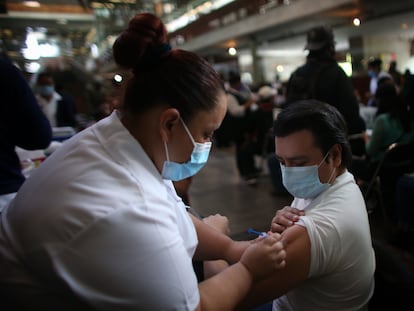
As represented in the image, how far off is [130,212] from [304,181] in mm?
615

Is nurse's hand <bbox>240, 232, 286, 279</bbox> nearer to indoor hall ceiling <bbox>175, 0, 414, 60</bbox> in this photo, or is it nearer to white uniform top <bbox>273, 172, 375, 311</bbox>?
white uniform top <bbox>273, 172, 375, 311</bbox>

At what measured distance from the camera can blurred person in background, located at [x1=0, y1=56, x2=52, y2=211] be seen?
53.5 inches

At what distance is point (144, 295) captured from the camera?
568 mm

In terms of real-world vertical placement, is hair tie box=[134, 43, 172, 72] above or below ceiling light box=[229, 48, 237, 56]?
below

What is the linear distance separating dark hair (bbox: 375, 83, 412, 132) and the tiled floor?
786 millimetres

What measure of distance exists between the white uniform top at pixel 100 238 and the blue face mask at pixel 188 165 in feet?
0.49

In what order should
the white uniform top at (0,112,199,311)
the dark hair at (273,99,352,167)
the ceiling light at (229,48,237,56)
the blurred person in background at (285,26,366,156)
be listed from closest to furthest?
the white uniform top at (0,112,199,311) → the dark hair at (273,99,352,167) → the blurred person in background at (285,26,366,156) → the ceiling light at (229,48,237,56)

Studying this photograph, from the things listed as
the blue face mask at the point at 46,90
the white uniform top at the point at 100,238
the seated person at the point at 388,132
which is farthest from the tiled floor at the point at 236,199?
the blue face mask at the point at 46,90

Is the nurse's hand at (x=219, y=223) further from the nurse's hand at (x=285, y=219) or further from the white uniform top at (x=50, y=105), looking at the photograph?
the white uniform top at (x=50, y=105)

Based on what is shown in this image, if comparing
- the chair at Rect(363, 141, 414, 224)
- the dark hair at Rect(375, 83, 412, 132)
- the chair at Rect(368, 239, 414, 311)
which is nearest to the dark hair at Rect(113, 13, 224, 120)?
the chair at Rect(368, 239, 414, 311)

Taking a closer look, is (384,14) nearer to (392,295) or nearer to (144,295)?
(392,295)

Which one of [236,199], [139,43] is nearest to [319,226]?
[139,43]

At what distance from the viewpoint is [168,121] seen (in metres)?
0.71

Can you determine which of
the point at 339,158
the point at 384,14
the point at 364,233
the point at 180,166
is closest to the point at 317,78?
the point at 339,158
